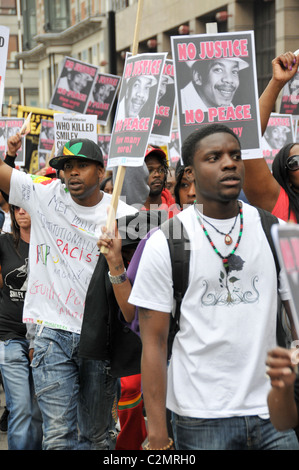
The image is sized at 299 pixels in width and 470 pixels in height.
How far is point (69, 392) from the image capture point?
494 cm

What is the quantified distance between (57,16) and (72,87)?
4126cm

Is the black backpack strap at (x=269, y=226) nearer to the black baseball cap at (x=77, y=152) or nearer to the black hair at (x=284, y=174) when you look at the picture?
the black hair at (x=284, y=174)

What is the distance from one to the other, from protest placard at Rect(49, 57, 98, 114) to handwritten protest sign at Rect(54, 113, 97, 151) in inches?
110

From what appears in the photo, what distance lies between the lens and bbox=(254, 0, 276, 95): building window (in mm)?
23000

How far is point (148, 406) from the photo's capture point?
11.2 feet

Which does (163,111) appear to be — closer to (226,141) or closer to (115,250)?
(115,250)

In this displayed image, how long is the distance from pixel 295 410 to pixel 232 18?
2198 centimetres

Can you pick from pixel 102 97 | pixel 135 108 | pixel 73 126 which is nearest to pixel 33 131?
pixel 102 97

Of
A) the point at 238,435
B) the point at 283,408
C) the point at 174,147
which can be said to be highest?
the point at 174,147

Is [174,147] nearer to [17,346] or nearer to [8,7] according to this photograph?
[17,346]

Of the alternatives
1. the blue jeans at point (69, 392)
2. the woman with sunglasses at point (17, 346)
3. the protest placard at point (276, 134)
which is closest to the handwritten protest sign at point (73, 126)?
the protest placard at point (276, 134)

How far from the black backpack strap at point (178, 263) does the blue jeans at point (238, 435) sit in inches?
14.8
